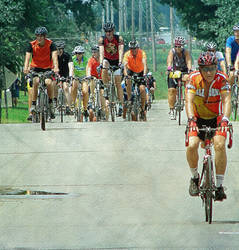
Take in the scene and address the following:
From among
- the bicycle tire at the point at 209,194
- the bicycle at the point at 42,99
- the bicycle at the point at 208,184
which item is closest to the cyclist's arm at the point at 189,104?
the bicycle at the point at 208,184

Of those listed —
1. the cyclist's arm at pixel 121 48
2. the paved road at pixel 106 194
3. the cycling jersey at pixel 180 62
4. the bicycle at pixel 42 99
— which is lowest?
the paved road at pixel 106 194

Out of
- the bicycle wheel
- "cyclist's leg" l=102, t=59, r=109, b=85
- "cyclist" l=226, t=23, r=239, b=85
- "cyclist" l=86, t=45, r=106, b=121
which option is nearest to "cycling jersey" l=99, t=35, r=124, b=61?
"cyclist's leg" l=102, t=59, r=109, b=85

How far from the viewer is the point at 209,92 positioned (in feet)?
29.5

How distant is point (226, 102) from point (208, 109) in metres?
0.32

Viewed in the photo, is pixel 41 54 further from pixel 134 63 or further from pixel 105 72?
pixel 134 63

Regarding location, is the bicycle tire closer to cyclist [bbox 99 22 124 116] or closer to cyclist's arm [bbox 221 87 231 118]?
cyclist's arm [bbox 221 87 231 118]

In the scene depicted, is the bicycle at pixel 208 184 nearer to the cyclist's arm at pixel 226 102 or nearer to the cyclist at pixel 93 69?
the cyclist's arm at pixel 226 102

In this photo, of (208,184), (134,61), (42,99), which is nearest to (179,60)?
(134,61)

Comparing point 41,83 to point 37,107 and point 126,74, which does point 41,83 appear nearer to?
point 37,107

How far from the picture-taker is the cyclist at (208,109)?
28.3 ft

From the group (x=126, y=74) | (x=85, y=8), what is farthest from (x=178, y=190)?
(x=85, y=8)

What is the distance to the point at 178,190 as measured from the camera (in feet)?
34.0

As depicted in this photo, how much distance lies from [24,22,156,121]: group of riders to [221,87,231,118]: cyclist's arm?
7.20m

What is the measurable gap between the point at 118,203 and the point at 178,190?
1.07 meters
